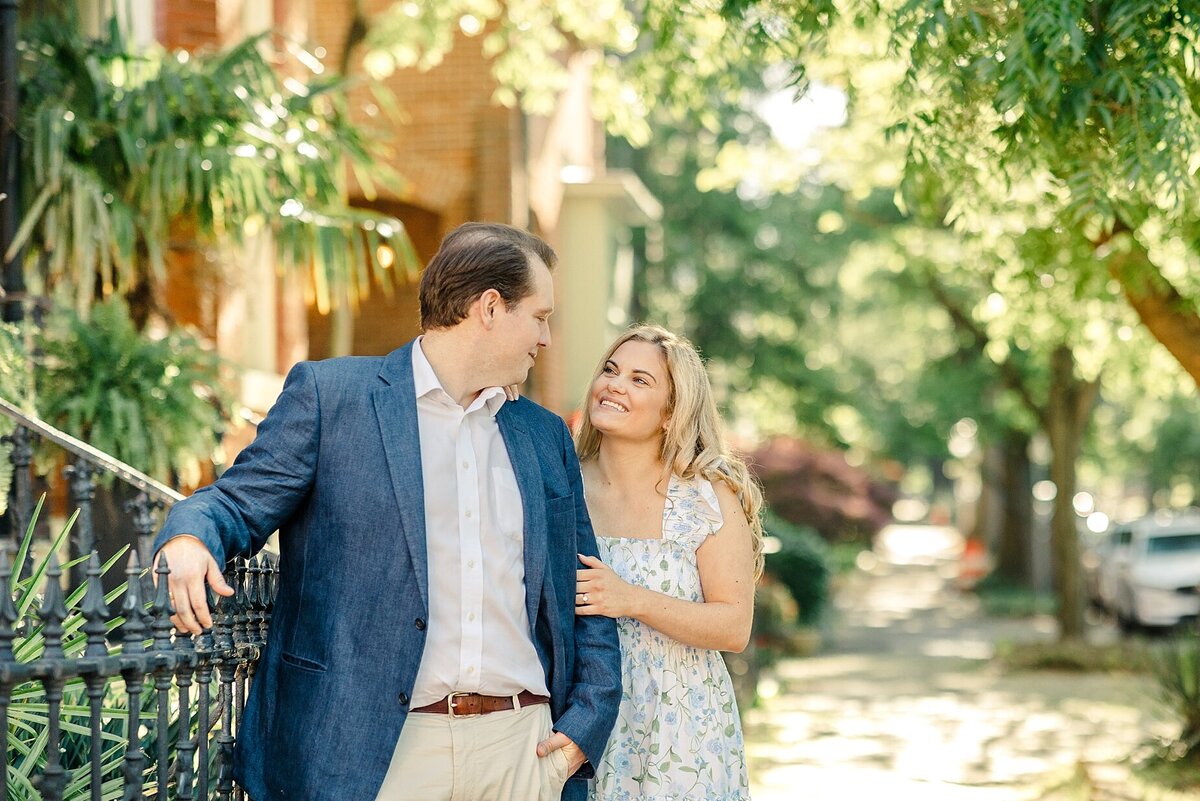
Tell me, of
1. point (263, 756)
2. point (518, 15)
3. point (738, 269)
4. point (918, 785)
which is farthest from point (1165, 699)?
point (738, 269)

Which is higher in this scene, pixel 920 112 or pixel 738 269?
pixel 738 269

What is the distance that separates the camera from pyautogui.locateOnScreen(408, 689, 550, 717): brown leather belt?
131 inches

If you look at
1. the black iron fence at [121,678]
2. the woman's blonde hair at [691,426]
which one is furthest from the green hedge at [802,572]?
the woman's blonde hair at [691,426]

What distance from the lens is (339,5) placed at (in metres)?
15.0

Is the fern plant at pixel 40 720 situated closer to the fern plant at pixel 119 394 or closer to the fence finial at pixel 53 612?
the fence finial at pixel 53 612

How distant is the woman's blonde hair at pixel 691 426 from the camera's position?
423 cm

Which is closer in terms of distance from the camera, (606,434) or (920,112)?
(606,434)

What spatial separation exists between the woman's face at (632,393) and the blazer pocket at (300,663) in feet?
4.00

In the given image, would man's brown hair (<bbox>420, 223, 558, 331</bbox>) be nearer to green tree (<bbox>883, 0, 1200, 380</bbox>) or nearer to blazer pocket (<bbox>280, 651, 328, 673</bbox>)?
blazer pocket (<bbox>280, 651, 328, 673</bbox>)

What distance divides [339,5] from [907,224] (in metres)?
8.92

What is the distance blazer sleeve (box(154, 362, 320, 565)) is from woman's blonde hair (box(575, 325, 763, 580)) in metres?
1.13

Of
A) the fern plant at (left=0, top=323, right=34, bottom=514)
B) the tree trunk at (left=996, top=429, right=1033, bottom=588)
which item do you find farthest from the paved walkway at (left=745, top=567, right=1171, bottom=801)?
the tree trunk at (left=996, top=429, right=1033, bottom=588)

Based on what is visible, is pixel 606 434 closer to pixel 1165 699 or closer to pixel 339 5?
pixel 1165 699

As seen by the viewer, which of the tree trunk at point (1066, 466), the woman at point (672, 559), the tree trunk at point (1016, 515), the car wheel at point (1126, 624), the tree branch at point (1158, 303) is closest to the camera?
the woman at point (672, 559)
